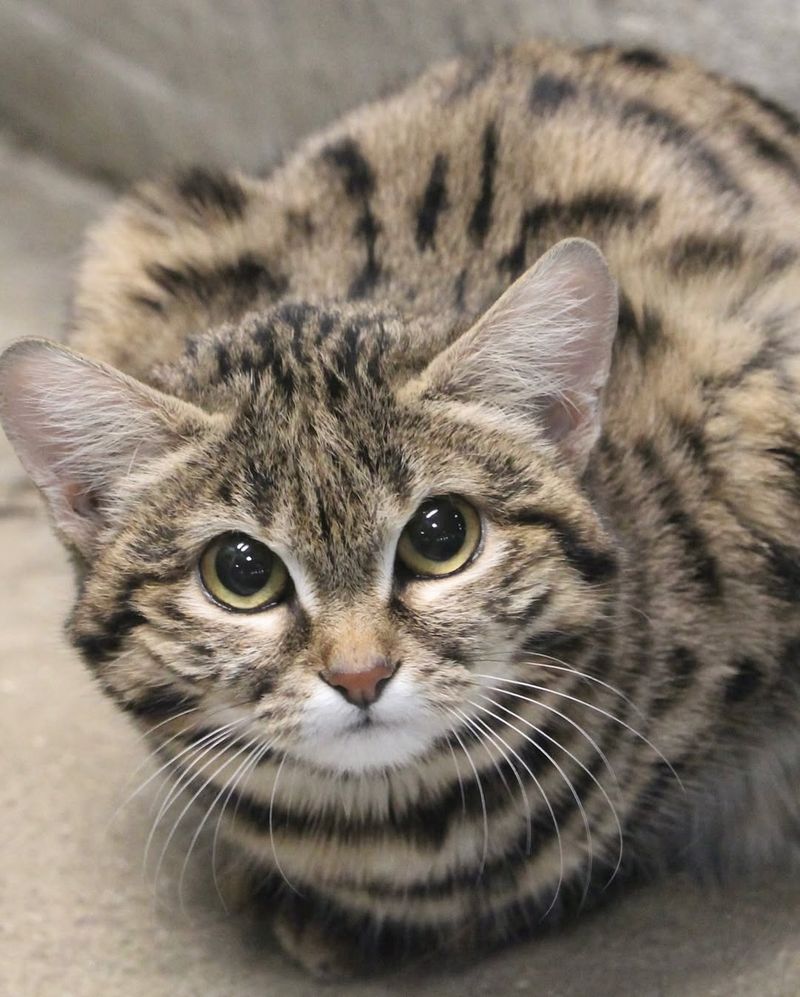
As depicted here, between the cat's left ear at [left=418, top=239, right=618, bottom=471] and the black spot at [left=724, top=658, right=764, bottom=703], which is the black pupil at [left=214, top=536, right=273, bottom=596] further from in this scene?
the black spot at [left=724, top=658, right=764, bottom=703]

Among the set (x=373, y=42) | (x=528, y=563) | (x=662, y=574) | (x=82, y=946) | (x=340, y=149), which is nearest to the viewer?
(x=528, y=563)

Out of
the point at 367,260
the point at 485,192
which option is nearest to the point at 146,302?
the point at 367,260

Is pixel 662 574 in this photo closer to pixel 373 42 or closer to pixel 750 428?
pixel 750 428

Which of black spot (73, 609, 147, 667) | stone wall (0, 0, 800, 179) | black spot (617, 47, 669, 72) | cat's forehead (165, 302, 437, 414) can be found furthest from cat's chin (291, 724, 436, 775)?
stone wall (0, 0, 800, 179)

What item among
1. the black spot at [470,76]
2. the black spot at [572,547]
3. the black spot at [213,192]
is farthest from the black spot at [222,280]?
the black spot at [572,547]

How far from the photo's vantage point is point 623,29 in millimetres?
2672

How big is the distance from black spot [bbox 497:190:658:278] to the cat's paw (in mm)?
925

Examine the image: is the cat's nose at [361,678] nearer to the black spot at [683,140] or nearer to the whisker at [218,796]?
the whisker at [218,796]

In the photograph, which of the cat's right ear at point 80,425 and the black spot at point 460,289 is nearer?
the cat's right ear at point 80,425

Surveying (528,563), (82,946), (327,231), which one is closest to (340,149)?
(327,231)

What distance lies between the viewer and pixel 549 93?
2.07 meters

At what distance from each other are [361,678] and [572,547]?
31cm

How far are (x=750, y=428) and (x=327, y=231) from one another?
66 centimetres

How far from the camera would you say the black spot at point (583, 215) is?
74.4 inches
